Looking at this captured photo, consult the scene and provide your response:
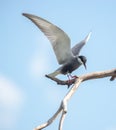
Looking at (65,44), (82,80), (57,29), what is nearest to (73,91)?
(82,80)

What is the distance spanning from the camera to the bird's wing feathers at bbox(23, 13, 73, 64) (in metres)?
9.99

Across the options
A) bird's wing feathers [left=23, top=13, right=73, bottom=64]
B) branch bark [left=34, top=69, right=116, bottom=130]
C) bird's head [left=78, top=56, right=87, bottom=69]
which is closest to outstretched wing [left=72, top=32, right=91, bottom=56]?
bird's wing feathers [left=23, top=13, right=73, bottom=64]

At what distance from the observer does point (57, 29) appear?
1089 centimetres

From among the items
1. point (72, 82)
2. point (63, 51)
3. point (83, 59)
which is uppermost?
point (72, 82)

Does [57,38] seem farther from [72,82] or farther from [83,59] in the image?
[72,82]

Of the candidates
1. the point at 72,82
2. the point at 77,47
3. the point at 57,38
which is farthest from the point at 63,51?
the point at 72,82

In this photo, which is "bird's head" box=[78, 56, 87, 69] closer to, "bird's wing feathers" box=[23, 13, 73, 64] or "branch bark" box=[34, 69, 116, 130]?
"bird's wing feathers" box=[23, 13, 73, 64]

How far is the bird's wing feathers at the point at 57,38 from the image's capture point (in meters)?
9.99

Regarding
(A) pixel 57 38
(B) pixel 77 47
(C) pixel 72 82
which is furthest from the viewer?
A: (B) pixel 77 47

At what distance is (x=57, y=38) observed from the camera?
11273 mm

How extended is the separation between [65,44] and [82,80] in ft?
10.0

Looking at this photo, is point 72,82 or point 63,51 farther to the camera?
point 63,51

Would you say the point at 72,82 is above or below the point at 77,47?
above

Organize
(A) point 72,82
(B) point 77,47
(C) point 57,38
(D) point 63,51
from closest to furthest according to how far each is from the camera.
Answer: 1. (A) point 72,82
2. (C) point 57,38
3. (D) point 63,51
4. (B) point 77,47
